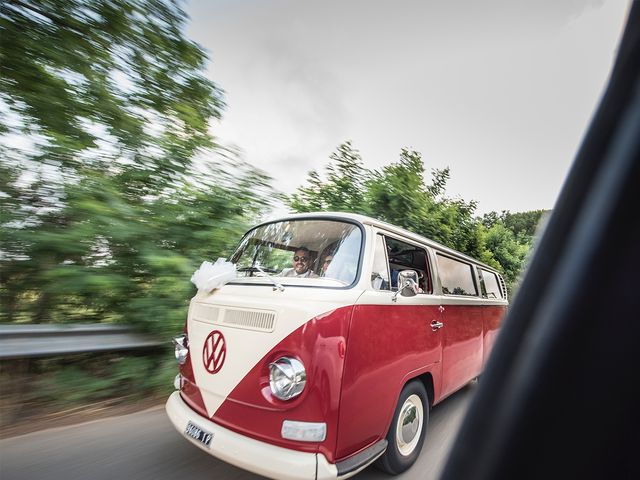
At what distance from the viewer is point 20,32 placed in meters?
2.90

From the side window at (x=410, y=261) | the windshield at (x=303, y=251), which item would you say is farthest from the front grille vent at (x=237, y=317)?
the side window at (x=410, y=261)

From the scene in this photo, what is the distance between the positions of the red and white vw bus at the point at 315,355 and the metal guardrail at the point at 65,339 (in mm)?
910

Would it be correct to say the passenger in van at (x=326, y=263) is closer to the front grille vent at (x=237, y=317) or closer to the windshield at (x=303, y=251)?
the windshield at (x=303, y=251)

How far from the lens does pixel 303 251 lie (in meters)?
3.03

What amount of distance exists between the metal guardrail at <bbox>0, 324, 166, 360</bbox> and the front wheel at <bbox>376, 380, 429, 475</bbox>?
94.5 inches

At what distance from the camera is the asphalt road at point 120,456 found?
2246 millimetres

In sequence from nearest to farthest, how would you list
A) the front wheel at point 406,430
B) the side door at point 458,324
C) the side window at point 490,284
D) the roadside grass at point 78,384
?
the front wheel at point 406,430 → the roadside grass at point 78,384 → the side door at point 458,324 → the side window at point 490,284

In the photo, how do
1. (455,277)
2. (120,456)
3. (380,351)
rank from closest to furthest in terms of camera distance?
(380,351) < (120,456) < (455,277)

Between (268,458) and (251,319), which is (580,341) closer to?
(268,458)

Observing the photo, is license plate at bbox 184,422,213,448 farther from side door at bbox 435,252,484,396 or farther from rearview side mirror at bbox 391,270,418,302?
side door at bbox 435,252,484,396

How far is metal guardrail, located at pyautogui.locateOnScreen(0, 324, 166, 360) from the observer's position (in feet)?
8.39

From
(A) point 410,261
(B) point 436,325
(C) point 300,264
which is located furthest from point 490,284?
(C) point 300,264

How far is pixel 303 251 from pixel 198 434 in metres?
1.53

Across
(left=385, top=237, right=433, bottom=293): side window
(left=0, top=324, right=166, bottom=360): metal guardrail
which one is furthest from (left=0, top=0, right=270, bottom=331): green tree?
(left=385, top=237, right=433, bottom=293): side window
